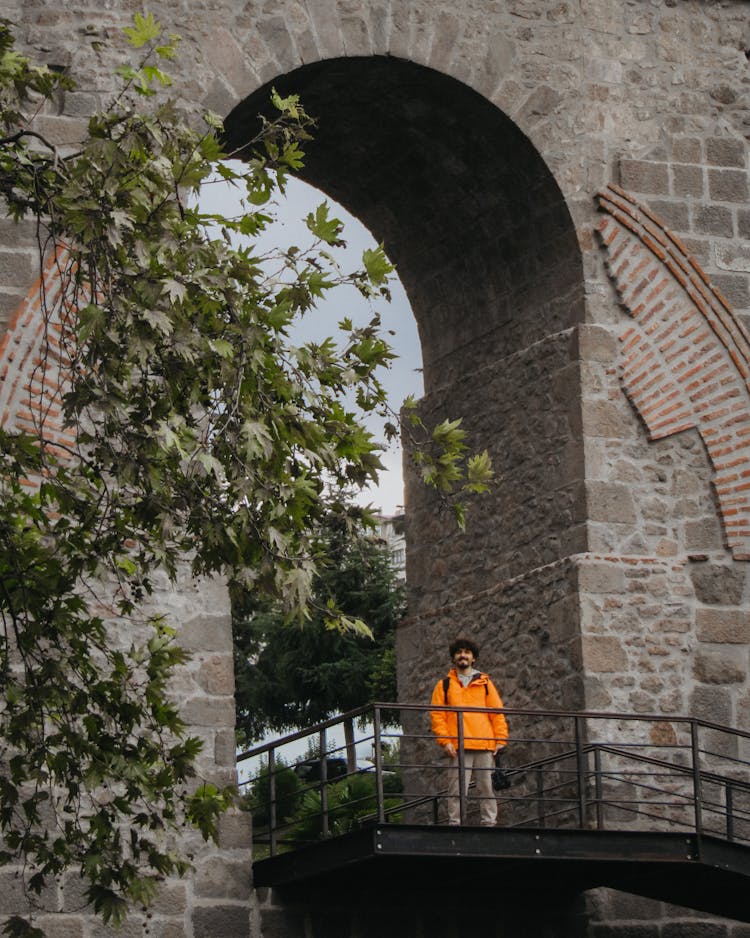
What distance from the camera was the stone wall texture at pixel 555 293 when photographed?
13.2 m

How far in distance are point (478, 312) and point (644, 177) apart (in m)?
1.75

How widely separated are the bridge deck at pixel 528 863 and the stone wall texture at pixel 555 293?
0.39 meters

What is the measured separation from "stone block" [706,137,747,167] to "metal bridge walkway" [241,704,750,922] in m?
4.31

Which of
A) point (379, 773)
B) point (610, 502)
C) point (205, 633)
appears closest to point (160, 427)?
point (379, 773)

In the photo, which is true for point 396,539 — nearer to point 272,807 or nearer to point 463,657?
point 272,807

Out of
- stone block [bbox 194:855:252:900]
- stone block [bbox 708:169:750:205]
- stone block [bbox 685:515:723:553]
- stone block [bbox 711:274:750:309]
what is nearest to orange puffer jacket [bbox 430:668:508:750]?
stone block [bbox 194:855:252:900]

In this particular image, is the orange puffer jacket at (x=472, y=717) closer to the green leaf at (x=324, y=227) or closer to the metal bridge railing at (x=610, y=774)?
the metal bridge railing at (x=610, y=774)

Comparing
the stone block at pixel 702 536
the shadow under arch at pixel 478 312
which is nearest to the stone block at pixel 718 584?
the stone block at pixel 702 536

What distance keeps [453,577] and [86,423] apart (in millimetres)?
3942

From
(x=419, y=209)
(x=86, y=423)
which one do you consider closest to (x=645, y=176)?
(x=419, y=209)

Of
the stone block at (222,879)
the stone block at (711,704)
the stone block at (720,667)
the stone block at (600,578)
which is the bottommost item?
the stone block at (222,879)

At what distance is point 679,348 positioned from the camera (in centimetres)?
1414

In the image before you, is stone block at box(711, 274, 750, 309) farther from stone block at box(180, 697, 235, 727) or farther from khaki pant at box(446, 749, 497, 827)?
stone block at box(180, 697, 235, 727)

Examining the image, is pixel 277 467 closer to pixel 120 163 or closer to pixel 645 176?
pixel 120 163
